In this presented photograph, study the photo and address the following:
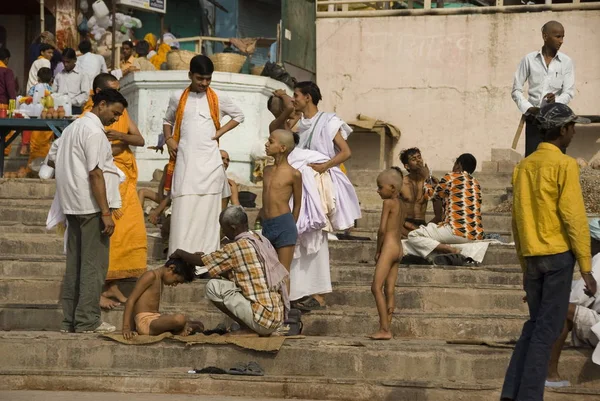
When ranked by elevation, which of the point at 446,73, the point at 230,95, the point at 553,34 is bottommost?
the point at 230,95

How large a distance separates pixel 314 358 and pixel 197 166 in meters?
2.43

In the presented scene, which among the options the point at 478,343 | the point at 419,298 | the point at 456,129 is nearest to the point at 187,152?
the point at 419,298

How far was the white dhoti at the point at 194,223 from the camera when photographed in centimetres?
1007

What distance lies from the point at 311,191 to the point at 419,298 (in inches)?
45.2

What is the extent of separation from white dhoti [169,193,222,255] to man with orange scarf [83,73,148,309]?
316 mm

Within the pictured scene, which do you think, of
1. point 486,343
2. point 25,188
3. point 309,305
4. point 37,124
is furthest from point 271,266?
point 37,124

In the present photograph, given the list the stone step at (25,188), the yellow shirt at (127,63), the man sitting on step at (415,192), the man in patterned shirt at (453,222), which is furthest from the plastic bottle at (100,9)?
the man in patterned shirt at (453,222)

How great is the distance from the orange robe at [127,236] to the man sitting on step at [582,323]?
3296mm

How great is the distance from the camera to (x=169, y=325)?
8531 mm

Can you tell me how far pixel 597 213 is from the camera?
12281 mm

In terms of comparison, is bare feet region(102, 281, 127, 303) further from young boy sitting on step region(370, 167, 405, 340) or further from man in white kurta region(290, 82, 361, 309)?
young boy sitting on step region(370, 167, 405, 340)

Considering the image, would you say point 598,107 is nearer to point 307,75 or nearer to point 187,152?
point 307,75

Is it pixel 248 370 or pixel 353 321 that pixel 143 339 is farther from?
pixel 353 321

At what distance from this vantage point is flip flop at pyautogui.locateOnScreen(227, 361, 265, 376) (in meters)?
8.13
